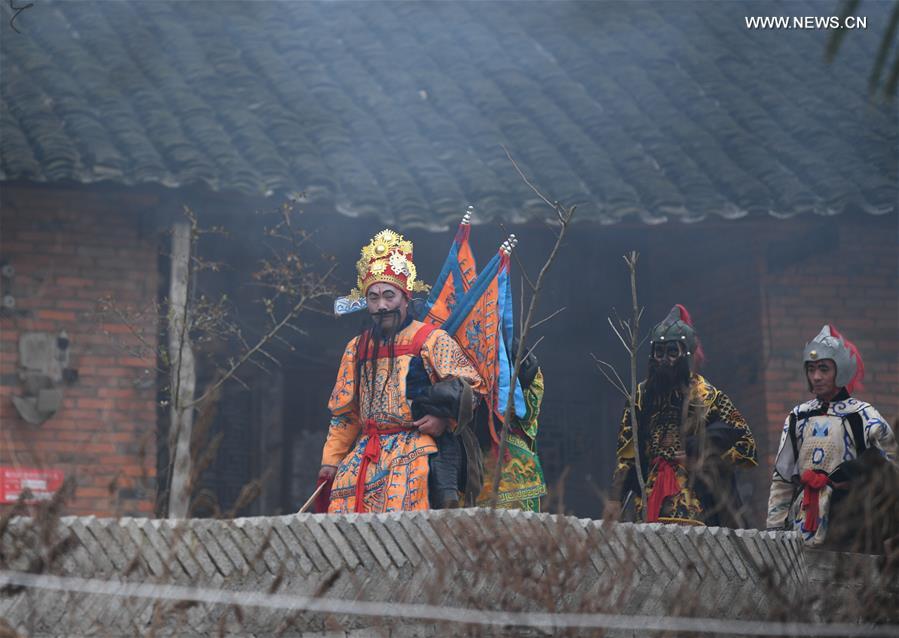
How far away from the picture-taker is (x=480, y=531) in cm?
445

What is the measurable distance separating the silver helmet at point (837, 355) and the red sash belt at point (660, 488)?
0.76 m

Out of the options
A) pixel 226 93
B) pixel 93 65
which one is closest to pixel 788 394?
pixel 226 93

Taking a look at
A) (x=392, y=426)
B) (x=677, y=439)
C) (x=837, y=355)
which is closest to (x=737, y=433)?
(x=677, y=439)

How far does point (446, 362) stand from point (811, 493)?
1684 mm

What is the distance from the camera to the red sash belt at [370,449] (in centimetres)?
630

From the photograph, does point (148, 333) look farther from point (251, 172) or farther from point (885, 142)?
point (885, 142)

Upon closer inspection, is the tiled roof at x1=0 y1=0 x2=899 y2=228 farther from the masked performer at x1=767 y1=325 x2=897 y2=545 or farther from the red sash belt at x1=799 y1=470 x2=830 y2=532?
the red sash belt at x1=799 y1=470 x2=830 y2=532

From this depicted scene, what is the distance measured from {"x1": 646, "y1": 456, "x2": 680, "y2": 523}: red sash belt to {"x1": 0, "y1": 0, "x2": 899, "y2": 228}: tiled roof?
1765mm

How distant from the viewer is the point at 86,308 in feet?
26.6

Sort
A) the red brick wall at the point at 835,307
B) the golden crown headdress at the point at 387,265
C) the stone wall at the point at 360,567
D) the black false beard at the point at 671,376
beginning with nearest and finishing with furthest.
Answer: the stone wall at the point at 360,567 < the golden crown headdress at the point at 387,265 < the black false beard at the point at 671,376 < the red brick wall at the point at 835,307

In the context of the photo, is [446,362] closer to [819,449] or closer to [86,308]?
[819,449]

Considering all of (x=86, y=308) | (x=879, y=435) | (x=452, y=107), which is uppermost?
(x=452, y=107)

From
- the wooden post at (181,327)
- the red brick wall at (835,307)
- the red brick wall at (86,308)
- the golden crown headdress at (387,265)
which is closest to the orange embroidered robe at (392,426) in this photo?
the golden crown headdress at (387,265)

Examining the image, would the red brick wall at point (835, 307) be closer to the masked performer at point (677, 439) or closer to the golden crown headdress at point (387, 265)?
the masked performer at point (677, 439)
